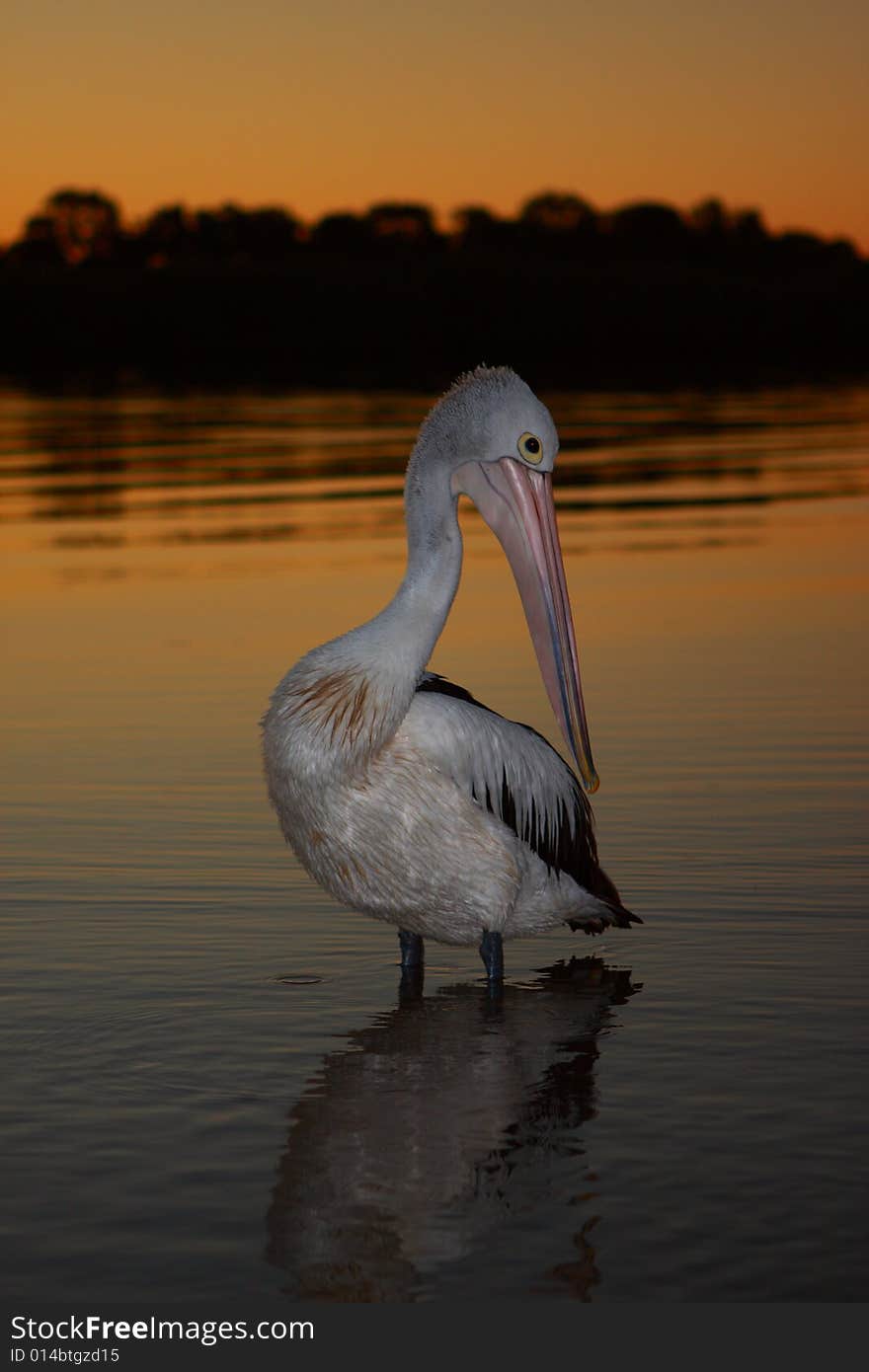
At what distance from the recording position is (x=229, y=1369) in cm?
388

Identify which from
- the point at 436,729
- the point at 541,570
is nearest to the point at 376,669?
the point at 436,729

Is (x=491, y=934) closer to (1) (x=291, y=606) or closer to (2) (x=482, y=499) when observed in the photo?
(2) (x=482, y=499)

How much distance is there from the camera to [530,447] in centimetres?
616

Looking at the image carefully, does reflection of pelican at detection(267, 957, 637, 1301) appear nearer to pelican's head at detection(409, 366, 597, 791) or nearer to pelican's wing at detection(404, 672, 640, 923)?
pelican's wing at detection(404, 672, 640, 923)

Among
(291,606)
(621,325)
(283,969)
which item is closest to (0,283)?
(621,325)

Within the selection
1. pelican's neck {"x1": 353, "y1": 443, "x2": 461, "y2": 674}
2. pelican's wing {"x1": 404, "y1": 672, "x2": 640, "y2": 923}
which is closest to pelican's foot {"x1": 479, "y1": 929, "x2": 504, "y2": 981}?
pelican's wing {"x1": 404, "y1": 672, "x2": 640, "y2": 923}

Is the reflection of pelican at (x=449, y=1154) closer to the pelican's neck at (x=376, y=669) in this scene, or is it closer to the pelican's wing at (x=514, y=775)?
the pelican's wing at (x=514, y=775)

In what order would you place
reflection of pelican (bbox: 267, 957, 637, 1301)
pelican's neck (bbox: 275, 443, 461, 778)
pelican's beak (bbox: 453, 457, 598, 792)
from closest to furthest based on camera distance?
reflection of pelican (bbox: 267, 957, 637, 1301) < pelican's neck (bbox: 275, 443, 461, 778) < pelican's beak (bbox: 453, 457, 598, 792)

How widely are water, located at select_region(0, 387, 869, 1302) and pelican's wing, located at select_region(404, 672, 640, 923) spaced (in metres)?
0.34

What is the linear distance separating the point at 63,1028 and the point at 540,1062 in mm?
1243

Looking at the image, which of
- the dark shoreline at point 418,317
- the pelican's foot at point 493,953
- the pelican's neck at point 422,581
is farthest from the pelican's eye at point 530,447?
the dark shoreline at point 418,317

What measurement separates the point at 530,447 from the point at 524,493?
0.42 feet

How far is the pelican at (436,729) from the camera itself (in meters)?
6.02

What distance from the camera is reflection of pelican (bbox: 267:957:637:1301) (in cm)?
424
